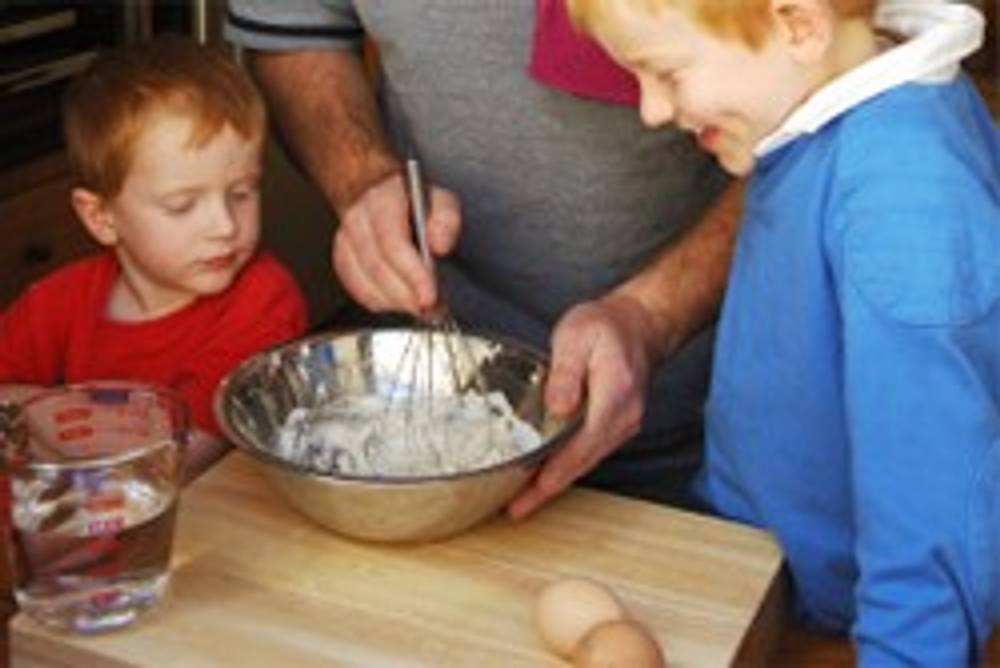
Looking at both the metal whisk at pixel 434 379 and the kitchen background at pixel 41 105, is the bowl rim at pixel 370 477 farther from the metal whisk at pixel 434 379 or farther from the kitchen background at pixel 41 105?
the kitchen background at pixel 41 105

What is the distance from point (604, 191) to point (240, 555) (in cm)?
58

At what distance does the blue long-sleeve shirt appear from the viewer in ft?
2.71

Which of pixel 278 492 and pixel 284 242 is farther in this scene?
pixel 284 242

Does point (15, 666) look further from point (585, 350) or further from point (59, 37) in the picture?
point (59, 37)

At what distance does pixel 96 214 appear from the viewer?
137 centimetres

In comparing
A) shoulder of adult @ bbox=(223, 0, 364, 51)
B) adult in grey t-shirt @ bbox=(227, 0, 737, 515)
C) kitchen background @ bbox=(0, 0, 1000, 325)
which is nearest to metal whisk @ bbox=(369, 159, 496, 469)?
adult in grey t-shirt @ bbox=(227, 0, 737, 515)

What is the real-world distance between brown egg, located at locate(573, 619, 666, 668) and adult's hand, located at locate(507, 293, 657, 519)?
172mm

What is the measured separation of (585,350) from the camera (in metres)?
1.05

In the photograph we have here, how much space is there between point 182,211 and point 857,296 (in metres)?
0.69

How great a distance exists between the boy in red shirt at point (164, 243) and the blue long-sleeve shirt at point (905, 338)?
547 mm

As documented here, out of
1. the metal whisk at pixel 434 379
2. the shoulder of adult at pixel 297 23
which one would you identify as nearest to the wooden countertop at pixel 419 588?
the metal whisk at pixel 434 379

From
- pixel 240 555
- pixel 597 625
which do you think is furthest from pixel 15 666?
pixel 597 625

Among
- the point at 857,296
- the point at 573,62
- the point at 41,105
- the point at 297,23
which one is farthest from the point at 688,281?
the point at 41,105

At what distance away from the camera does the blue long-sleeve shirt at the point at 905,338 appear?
83 cm
